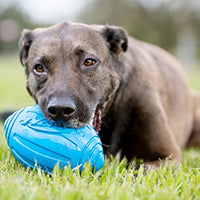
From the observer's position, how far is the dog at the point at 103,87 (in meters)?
3.16

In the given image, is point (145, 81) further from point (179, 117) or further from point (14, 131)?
point (14, 131)

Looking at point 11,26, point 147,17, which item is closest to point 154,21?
point 147,17

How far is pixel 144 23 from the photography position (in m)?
37.9

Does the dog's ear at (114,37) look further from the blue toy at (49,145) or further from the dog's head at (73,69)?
the blue toy at (49,145)

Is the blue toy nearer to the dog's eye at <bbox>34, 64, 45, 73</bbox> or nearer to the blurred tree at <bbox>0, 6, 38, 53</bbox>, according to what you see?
the dog's eye at <bbox>34, 64, 45, 73</bbox>

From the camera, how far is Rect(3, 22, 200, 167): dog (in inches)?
124

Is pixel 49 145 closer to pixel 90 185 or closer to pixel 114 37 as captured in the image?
pixel 90 185

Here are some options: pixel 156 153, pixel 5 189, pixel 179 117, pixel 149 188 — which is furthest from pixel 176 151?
pixel 5 189

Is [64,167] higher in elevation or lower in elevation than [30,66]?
Answer: lower

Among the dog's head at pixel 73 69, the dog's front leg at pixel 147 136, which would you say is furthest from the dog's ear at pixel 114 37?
the dog's front leg at pixel 147 136

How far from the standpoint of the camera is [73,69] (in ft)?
11.0

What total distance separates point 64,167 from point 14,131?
511 millimetres

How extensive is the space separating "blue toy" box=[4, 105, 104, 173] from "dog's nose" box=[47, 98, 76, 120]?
8 centimetres

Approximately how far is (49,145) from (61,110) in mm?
299
